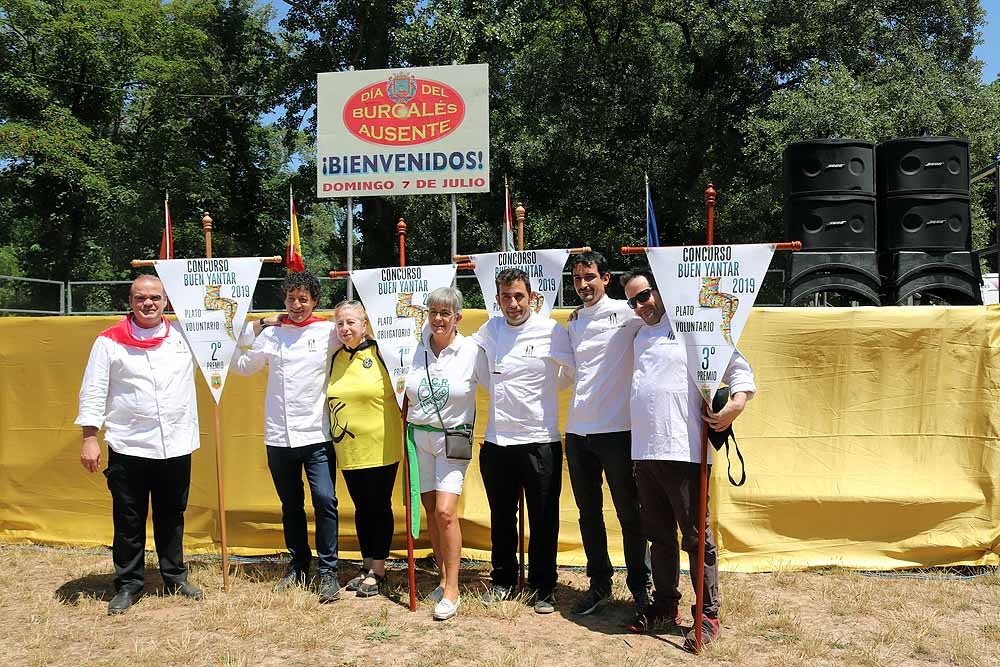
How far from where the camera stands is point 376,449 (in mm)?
4348

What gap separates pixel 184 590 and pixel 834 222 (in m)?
6.03

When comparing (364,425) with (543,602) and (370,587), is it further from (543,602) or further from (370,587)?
(543,602)

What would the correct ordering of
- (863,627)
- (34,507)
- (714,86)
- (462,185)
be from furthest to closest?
1. (714,86)
2. (462,185)
3. (34,507)
4. (863,627)

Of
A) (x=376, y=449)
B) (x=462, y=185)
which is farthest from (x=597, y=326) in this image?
(x=462, y=185)

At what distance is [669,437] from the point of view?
3.67 meters

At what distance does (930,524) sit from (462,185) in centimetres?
454

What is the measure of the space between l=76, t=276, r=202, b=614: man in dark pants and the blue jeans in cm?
52

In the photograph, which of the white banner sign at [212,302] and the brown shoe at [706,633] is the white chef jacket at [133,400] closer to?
the white banner sign at [212,302]

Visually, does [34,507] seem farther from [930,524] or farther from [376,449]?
[930,524]

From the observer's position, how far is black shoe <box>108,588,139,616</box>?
4293 millimetres

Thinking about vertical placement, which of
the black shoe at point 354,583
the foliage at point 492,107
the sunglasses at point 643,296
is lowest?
the black shoe at point 354,583

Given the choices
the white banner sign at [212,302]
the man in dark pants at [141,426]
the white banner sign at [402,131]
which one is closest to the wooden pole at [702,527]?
the white banner sign at [212,302]

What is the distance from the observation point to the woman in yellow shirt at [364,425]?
4.34 meters

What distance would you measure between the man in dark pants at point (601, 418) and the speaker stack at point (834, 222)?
12.4 feet
